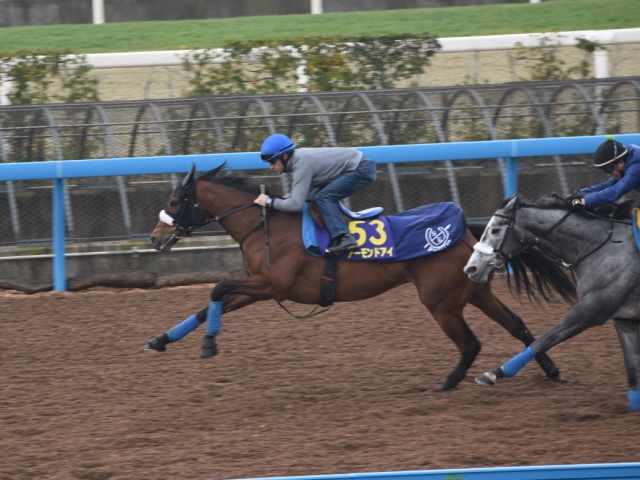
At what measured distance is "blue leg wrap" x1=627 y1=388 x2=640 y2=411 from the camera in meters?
5.69

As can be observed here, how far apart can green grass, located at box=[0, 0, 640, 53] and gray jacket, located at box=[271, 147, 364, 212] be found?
12.6m

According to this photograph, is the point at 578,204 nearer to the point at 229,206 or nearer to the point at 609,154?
the point at 609,154

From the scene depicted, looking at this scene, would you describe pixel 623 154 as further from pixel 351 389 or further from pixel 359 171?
pixel 351 389

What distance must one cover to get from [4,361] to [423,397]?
10.2 feet

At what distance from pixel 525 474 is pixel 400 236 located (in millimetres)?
2937

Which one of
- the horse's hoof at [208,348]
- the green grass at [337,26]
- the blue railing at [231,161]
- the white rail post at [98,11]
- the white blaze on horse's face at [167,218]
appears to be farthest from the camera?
the white rail post at [98,11]

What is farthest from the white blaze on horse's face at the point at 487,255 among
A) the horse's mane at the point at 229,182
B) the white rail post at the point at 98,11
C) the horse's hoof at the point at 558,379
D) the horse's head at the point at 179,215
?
the white rail post at the point at 98,11

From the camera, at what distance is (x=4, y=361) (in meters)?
7.11

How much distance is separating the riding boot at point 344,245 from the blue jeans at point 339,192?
1.6 inches

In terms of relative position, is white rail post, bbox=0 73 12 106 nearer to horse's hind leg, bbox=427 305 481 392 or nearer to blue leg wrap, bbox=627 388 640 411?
horse's hind leg, bbox=427 305 481 392

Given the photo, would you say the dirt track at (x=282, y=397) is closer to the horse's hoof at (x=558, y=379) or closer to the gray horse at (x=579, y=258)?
the horse's hoof at (x=558, y=379)

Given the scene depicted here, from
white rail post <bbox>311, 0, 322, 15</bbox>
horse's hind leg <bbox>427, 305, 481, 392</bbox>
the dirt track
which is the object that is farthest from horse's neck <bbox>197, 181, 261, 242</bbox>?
white rail post <bbox>311, 0, 322, 15</bbox>

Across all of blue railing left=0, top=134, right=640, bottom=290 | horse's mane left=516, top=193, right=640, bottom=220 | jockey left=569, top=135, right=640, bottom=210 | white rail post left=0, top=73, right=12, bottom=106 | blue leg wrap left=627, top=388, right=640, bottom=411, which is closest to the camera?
blue leg wrap left=627, top=388, right=640, bottom=411

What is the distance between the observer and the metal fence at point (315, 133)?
31.1ft
